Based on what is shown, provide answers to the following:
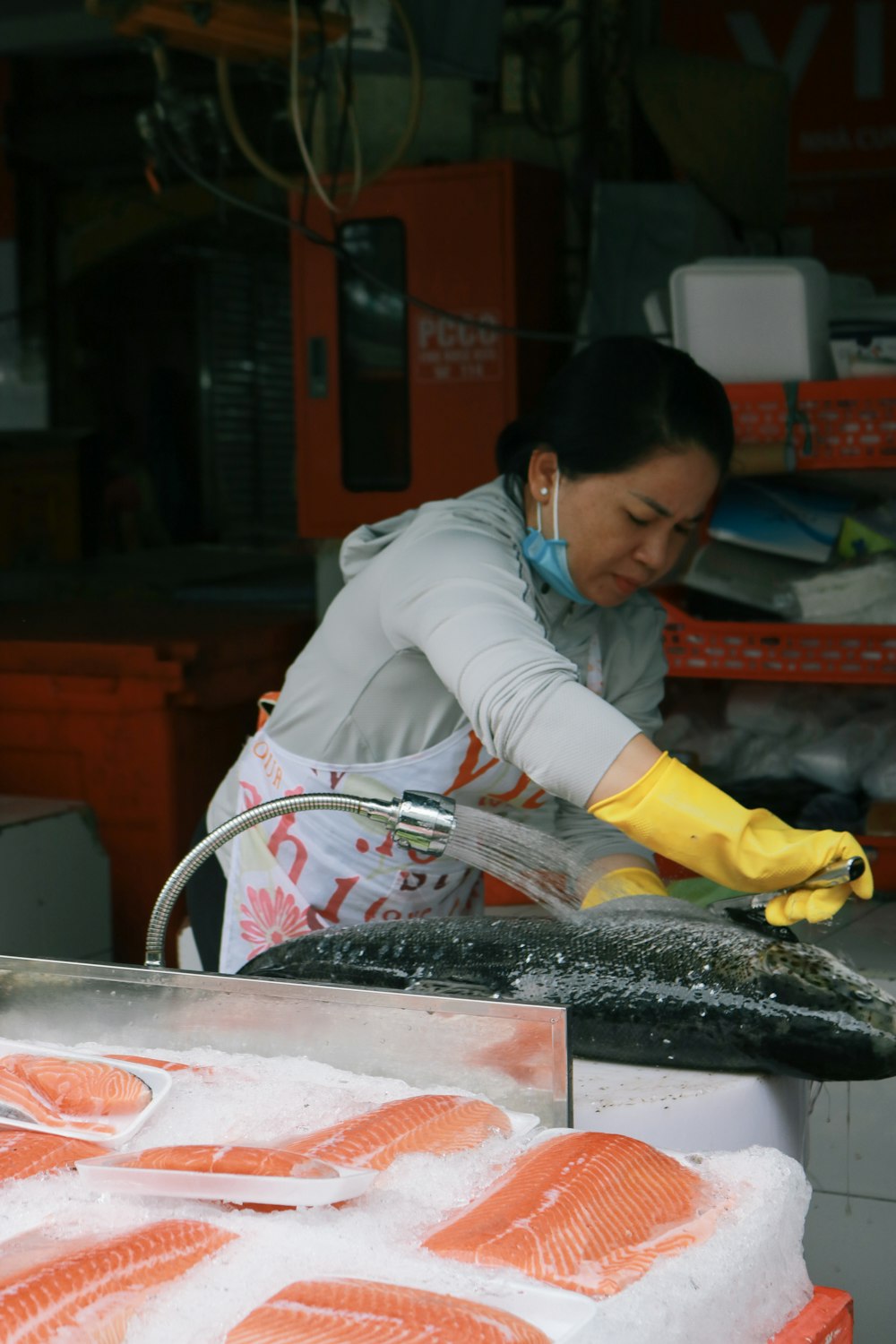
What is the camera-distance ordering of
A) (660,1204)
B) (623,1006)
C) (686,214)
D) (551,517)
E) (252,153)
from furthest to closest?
(686,214) < (252,153) < (551,517) < (623,1006) < (660,1204)

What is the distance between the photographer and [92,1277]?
1.02m

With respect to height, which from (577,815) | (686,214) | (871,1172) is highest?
(686,214)

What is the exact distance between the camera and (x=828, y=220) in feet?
Answer: 18.1

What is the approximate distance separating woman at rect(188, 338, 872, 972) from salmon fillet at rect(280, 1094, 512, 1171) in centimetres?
53

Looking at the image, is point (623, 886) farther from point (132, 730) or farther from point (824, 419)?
point (132, 730)

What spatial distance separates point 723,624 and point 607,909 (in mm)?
1629

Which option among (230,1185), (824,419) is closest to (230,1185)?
(230,1185)

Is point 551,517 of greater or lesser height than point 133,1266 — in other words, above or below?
above

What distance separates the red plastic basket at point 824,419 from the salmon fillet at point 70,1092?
2.32 metres

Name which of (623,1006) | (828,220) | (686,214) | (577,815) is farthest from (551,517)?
(828,220)

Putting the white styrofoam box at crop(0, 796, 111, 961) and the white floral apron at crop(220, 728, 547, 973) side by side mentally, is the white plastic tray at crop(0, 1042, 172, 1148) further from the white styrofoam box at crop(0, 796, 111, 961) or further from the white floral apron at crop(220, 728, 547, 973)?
the white styrofoam box at crop(0, 796, 111, 961)

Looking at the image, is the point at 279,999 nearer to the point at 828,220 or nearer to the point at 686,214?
the point at 686,214

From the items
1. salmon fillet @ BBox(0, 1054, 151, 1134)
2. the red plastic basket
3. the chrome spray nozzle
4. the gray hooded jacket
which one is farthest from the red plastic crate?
salmon fillet @ BBox(0, 1054, 151, 1134)

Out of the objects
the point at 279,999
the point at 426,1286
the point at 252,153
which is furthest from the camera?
the point at 252,153
